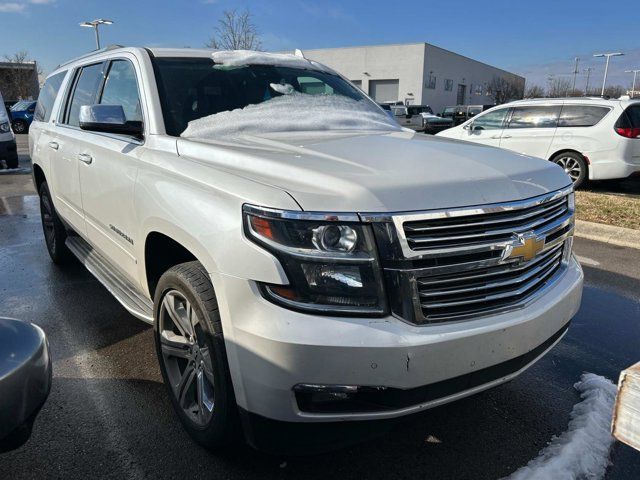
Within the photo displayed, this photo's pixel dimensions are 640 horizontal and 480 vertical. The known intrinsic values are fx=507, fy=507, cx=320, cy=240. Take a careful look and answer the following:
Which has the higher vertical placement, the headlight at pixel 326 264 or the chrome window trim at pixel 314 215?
the chrome window trim at pixel 314 215

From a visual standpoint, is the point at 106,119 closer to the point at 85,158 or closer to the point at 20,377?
the point at 85,158

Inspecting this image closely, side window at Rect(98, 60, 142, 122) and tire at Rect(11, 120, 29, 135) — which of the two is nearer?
side window at Rect(98, 60, 142, 122)

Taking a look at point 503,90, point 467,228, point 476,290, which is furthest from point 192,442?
point 503,90

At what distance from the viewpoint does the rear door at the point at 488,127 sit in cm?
1088

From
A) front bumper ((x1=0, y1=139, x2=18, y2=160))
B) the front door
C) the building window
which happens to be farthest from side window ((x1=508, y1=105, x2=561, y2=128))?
the building window

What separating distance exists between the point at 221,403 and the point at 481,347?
1069 millimetres

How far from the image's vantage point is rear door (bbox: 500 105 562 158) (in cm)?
1009

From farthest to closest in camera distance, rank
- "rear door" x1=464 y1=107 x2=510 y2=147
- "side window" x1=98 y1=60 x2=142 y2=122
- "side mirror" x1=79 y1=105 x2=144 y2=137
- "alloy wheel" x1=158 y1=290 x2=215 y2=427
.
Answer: "rear door" x1=464 y1=107 x2=510 y2=147 → "side window" x1=98 y1=60 x2=142 y2=122 → "side mirror" x1=79 y1=105 x2=144 y2=137 → "alloy wheel" x1=158 y1=290 x2=215 y2=427

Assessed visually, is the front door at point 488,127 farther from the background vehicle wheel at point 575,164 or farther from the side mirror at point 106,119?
the side mirror at point 106,119

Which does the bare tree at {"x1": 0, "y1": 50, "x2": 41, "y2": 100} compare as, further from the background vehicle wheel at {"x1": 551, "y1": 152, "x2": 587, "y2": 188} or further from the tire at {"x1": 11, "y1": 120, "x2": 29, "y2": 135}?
the background vehicle wheel at {"x1": 551, "y1": 152, "x2": 587, "y2": 188}

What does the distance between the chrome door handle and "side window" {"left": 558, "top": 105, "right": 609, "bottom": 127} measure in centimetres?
916

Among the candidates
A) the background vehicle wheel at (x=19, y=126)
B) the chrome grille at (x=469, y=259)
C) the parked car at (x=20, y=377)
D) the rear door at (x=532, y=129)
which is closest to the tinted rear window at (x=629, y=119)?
the rear door at (x=532, y=129)

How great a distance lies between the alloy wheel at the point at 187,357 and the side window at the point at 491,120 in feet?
32.6

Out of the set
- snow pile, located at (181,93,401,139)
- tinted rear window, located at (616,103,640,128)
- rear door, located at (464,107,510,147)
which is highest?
snow pile, located at (181,93,401,139)
